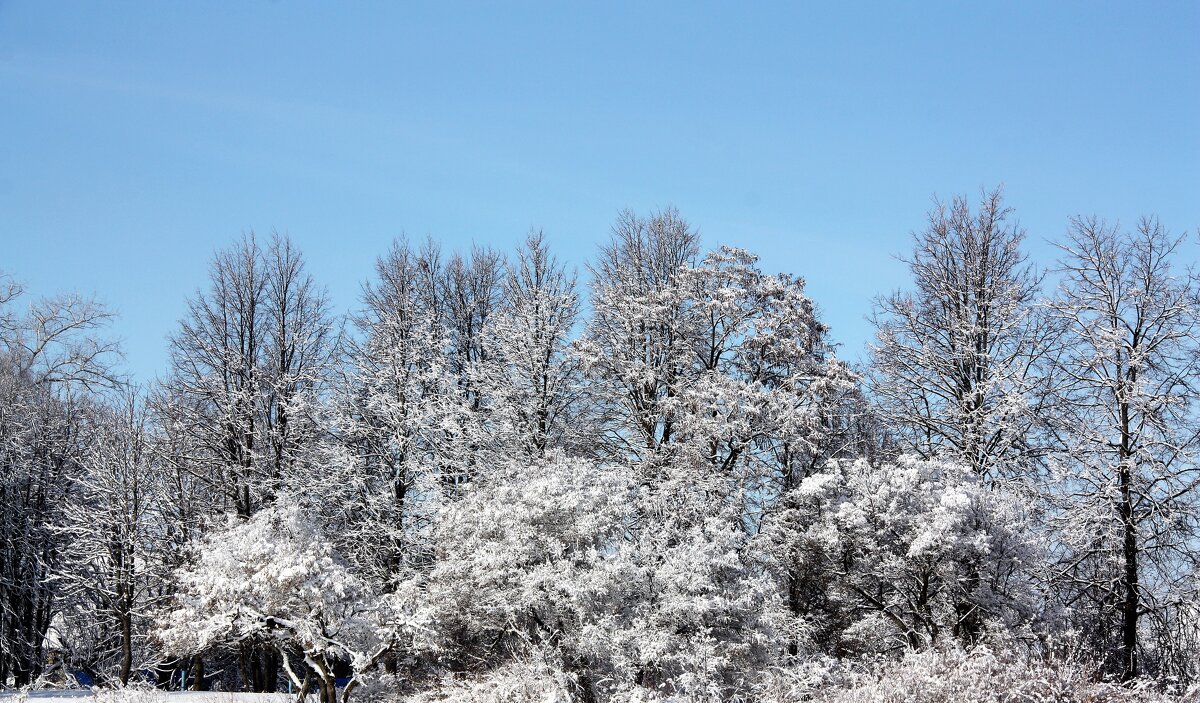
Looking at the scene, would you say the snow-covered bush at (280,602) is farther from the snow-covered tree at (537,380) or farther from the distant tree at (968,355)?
the distant tree at (968,355)

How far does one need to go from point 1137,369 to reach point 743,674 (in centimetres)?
1188

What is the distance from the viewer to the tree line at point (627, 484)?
1939 cm

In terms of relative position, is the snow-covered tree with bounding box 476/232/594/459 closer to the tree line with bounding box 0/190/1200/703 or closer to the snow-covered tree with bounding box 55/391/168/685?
the tree line with bounding box 0/190/1200/703

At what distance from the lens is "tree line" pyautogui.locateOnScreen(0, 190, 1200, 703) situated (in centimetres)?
1939

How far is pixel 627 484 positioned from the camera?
21.5 meters

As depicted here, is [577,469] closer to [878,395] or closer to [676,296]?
[676,296]

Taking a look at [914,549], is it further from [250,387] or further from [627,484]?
[250,387]

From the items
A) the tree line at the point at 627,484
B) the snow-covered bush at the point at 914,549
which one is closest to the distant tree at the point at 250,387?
the tree line at the point at 627,484

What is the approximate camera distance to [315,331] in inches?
1142

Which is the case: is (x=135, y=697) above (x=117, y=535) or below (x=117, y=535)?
below

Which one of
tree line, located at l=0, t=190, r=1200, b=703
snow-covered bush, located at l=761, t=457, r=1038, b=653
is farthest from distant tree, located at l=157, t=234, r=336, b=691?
snow-covered bush, located at l=761, t=457, r=1038, b=653

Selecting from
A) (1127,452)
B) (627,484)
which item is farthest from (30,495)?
(1127,452)

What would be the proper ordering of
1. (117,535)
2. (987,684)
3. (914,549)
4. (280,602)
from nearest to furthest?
(987,684) < (280,602) < (914,549) < (117,535)

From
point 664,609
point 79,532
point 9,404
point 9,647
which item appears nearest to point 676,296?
point 664,609
